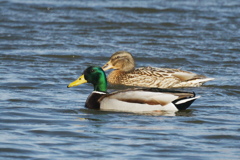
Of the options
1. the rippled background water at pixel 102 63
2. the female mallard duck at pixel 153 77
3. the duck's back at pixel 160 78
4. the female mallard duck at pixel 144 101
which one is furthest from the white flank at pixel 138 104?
the duck's back at pixel 160 78

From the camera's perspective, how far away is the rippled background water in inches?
349

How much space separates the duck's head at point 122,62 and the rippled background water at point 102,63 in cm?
77

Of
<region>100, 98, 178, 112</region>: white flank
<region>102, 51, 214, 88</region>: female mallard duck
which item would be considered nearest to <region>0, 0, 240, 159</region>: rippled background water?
<region>100, 98, 178, 112</region>: white flank

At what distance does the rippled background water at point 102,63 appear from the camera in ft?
29.1

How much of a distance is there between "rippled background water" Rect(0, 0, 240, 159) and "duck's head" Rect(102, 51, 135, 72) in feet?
2.53

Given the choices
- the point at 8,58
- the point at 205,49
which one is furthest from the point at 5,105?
the point at 205,49

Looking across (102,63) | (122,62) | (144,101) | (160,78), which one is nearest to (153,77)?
(160,78)

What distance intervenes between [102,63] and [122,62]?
1685 millimetres

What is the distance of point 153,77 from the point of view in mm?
14086

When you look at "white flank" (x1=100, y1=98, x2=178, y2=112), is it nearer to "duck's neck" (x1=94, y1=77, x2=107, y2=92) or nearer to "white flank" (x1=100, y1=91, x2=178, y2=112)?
"white flank" (x1=100, y1=91, x2=178, y2=112)

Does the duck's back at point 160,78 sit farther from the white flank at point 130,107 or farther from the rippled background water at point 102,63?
the white flank at point 130,107

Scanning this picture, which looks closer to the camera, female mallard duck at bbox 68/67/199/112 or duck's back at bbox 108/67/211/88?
female mallard duck at bbox 68/67/199/112

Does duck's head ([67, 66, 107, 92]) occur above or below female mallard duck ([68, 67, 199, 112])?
above

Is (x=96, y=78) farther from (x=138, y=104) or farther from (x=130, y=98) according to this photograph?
(x=138, y=104)
